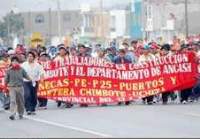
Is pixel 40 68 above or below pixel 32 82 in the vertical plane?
above

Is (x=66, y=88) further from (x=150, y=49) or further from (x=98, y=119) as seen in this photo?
(x=98, y=119)

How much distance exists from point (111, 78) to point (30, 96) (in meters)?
3.47

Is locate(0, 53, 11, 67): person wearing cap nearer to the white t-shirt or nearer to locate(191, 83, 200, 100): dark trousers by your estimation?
the white t-shirt

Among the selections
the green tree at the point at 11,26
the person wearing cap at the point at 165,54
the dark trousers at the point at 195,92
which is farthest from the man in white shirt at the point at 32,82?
the green tree at the point at 11,26

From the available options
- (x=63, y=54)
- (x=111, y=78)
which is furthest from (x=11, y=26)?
(x=111, y=78)

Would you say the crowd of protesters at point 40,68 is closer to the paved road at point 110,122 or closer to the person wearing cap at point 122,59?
the person wearing cap at point 122,59

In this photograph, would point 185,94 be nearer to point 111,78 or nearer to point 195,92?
point 195,92

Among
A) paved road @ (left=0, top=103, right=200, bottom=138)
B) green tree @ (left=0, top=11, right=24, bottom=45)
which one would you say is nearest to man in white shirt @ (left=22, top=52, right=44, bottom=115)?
paved road @ (left=0, top=103, right=200, bottom=138)

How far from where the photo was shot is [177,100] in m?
26.3

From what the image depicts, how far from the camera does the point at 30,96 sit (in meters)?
22.6

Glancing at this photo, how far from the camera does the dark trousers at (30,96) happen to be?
22.6 m

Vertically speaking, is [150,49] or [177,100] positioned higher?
[150,49]

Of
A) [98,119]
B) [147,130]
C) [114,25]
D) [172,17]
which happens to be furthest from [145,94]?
[114,25]

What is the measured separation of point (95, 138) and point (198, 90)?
1014cm
